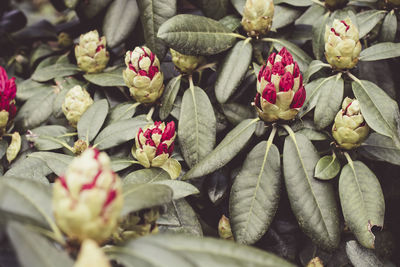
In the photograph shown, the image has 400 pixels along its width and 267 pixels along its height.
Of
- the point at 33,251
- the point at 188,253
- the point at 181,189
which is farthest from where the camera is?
the point at 181,189

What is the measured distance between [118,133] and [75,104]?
0.24 meters

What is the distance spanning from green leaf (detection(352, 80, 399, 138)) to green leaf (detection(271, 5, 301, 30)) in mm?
364

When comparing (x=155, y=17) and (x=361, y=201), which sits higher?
(x=155, y=17)

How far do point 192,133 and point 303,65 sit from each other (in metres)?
0.46

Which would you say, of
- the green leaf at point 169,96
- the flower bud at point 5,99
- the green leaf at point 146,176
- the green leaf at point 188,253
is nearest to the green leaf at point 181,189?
the green leaf at point 146,176

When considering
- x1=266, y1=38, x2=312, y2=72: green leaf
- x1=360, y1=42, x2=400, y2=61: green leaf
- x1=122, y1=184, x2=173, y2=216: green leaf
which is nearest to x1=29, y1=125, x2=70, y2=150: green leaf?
x1=122, y1=184, x2=173, y2=216: green leaf

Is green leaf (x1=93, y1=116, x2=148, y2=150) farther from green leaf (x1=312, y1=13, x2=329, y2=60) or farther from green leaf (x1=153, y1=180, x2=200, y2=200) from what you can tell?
green leaf (x1=312, y1=13, x2=329, y2=60)

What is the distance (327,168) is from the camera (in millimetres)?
1111

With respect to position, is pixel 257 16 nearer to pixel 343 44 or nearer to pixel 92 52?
pixel 343 44

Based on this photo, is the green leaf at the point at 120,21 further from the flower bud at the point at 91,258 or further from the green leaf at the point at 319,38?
the flower bud at the point at 91,258

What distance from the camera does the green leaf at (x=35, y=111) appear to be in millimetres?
1455

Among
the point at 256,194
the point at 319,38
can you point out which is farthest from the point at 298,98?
the point at 319,38

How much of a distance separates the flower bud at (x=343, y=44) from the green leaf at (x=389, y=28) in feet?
0.91

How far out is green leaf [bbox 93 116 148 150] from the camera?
4.05ft
